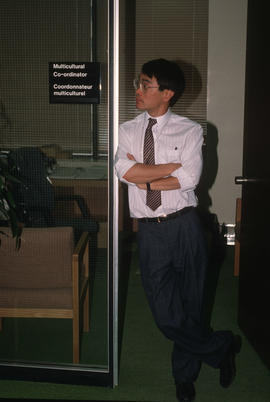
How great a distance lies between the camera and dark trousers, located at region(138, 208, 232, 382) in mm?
2330

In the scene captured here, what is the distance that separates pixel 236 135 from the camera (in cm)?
528

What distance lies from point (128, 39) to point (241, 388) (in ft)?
6.07

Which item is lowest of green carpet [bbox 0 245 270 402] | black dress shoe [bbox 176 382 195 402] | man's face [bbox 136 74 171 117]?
green carpet [bbox 0 245 270 402]

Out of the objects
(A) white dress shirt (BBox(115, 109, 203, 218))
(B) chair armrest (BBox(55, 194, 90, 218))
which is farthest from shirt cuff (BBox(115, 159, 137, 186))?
(B) chair armrest (BBox(55, 194, 90, 218))

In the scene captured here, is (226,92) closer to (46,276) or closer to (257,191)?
(257,191)

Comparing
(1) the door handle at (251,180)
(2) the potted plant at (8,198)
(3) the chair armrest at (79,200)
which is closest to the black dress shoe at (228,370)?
(1) the door handle at (251,180)

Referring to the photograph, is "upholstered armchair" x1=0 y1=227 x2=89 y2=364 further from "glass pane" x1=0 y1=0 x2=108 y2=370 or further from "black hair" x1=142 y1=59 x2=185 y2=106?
"black hair" x1=142 y1=59 x2=185 y2=106

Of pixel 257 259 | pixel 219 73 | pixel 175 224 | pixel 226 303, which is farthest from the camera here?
pixel 219 73

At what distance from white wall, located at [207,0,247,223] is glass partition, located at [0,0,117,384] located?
119 inches

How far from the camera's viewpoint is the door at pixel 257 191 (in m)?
2.64

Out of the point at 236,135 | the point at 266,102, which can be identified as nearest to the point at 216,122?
the point at 236,135

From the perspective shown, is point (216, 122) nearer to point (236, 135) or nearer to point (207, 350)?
point (236, 135)

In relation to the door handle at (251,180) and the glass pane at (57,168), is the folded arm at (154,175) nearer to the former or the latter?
the glass pane at (57,168)

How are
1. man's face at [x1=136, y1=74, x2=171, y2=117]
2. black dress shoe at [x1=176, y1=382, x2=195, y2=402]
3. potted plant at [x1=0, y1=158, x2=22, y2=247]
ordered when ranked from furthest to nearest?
black dress shoe at [x1=176, y1=382, x2=195, y2=402] < man's face at [x1=136, y1=74, x2=171, y2=117] < potted plant at [x1=0, y1=158, x2=22, y2=247]
